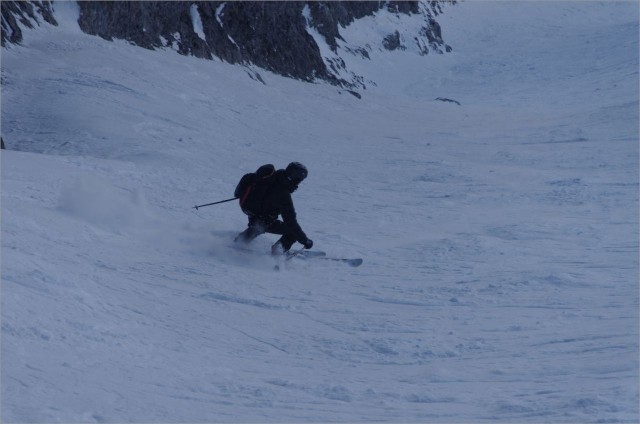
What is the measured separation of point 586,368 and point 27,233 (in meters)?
5.06

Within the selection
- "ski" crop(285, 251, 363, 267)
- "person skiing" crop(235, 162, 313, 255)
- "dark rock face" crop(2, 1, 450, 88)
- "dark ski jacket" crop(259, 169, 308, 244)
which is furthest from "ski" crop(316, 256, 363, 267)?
"dark rock face" crop(2, 1, 450, 88)

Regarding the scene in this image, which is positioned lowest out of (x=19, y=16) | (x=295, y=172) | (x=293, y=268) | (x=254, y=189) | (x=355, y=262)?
(x=355, y=262)

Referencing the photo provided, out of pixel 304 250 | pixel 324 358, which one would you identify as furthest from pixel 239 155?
pixel 324 358

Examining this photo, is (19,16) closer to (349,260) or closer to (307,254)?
(307,254)

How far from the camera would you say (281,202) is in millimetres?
9375

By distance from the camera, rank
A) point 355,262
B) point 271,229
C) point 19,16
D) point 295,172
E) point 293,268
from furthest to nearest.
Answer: point 19,16
point 355,262
point 271,229
point 293,268
point 295,172

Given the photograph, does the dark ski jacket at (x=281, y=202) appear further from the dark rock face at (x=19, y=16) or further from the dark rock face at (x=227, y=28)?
the dark rock face at (x=227, y=28)

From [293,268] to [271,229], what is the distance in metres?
0.55

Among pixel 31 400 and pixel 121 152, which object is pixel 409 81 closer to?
pixel 121 152

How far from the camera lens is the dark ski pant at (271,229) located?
945cm

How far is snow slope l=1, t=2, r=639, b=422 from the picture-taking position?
5484 millimetres

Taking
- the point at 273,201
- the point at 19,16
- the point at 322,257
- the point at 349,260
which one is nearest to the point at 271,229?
the point at 273,201

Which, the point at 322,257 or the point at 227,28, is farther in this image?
the point at 227,28

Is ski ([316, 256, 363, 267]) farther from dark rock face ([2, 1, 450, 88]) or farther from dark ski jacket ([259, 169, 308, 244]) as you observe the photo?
dark rock face ([2, 1, 450, 88])
